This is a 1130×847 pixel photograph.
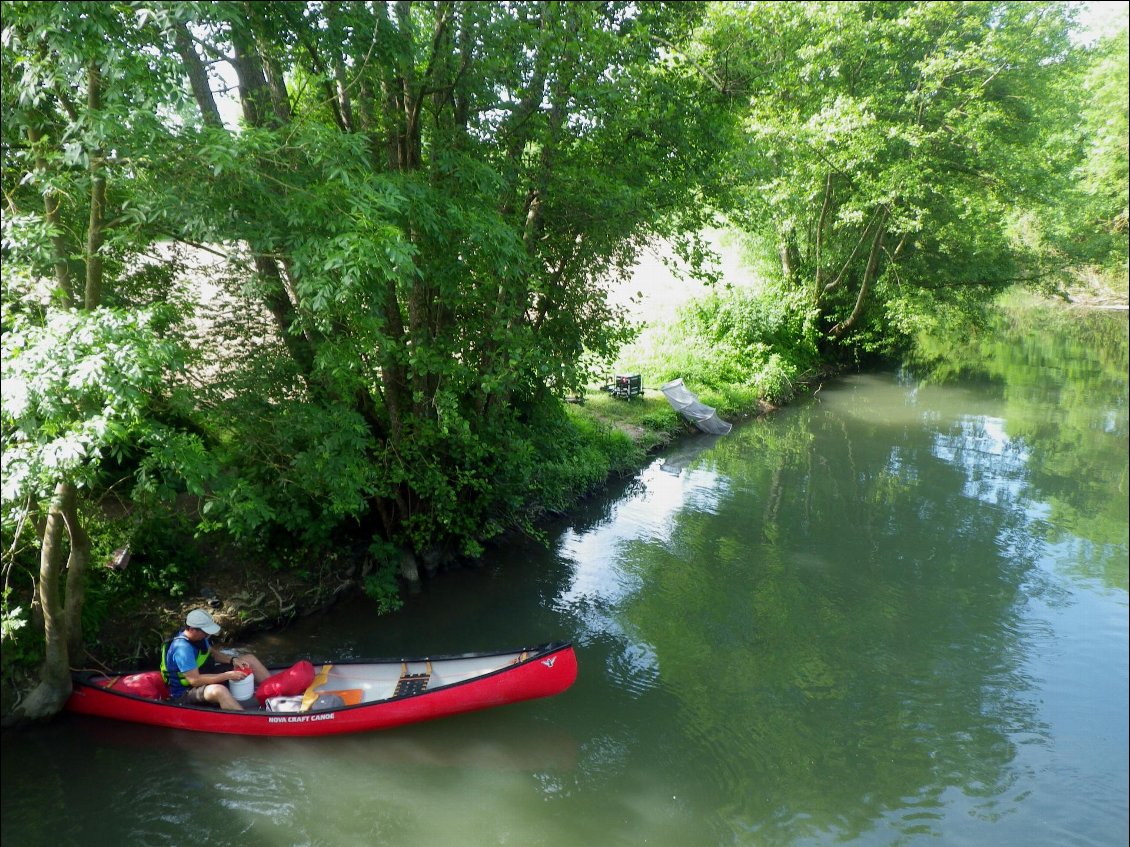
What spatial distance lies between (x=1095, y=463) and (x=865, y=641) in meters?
10.1

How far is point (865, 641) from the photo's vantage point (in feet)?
32.1

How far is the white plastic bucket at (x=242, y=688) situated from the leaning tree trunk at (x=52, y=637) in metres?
1.55

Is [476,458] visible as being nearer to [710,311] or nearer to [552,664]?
[552,664]

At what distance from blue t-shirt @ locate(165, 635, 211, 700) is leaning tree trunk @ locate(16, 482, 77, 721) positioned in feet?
3.13

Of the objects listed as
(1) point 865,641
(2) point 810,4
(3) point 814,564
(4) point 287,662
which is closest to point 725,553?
(3) point 814,564

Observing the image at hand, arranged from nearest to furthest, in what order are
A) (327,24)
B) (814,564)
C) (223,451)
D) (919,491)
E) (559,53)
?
1. (327,24)
2. (223,451)
3. (559,53)
4. (814,564)
5. (919,491)

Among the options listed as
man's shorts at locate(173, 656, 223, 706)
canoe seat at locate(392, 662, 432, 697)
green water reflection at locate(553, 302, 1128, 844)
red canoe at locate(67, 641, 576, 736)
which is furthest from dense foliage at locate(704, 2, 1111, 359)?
man's shorts at locate(173, 656, 223, 706)

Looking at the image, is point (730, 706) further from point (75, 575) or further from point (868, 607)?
point (75, 575)

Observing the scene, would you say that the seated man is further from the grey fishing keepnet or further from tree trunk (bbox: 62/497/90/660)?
the grey fishing keepnet

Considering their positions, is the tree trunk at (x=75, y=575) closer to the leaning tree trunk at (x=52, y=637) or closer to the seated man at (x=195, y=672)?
the leaning tree trunk at (x=52, y=637)

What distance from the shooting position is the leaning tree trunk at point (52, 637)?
7.11 m

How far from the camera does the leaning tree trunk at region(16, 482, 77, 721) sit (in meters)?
7.11

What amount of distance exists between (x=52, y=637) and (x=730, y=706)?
6833 millimetres

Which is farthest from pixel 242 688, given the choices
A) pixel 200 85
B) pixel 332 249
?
pixel 200 85
